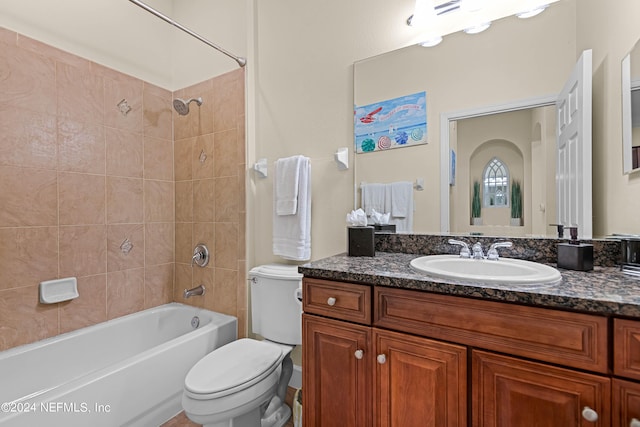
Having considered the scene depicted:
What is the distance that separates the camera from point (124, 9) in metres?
2.09

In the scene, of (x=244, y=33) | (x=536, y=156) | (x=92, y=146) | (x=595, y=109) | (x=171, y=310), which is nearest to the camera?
(x=595, y=109)

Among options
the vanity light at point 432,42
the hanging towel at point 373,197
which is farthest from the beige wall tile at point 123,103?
the vanity light at point 432,42

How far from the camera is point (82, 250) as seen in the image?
1848mm

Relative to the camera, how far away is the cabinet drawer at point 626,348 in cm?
66

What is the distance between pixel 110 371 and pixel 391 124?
1.78m

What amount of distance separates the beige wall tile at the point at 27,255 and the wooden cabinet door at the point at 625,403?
248 centimetres

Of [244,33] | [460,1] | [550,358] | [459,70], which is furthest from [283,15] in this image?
[550,358]

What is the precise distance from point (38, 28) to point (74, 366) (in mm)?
1967

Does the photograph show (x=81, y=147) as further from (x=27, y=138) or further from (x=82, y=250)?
(x=82, y=250)

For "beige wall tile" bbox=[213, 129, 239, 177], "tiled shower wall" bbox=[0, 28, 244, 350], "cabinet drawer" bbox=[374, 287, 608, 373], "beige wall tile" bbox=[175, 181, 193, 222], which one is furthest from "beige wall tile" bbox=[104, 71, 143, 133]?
"cabinet drawer" bbox=[374, 287, 608, 373]

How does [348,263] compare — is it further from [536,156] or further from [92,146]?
[92,146]

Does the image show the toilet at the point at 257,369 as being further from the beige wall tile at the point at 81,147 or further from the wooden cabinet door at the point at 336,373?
the beige wall tile at the point at 81,147

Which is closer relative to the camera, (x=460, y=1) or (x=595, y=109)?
(x=595, y=109)

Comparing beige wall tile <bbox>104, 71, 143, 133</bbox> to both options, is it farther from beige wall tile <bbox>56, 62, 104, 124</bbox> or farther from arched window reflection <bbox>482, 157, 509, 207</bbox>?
arched window reflection <bbox>482, 157, 509, 207</bbox>
